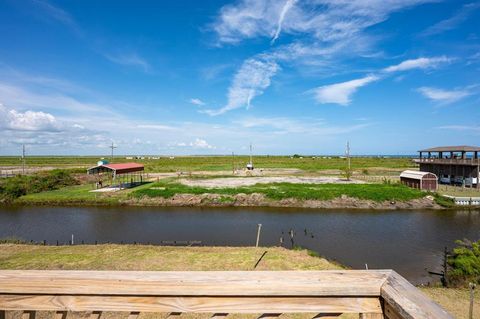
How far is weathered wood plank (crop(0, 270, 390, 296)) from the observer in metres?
1.86

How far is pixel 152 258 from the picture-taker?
15383 millimetres

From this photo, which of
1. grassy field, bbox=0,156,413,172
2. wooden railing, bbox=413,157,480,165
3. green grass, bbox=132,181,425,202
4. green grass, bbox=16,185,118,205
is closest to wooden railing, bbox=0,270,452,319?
green grass, bbox=132,181,425,202

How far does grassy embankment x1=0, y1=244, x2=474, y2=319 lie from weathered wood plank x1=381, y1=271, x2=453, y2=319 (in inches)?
510

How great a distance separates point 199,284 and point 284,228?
2425 centimetres

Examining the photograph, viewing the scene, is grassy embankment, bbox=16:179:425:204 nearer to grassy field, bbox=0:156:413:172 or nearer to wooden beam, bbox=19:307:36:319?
wooden beam, bbox=19:307:36:319

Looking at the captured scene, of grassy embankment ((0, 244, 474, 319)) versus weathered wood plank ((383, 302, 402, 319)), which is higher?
weathered wood plank ((383, 302, 402, 319))

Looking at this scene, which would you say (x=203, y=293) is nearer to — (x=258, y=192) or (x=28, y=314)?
(x=28, y=314)

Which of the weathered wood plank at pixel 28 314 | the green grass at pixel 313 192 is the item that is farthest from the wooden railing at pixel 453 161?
the weathered wood plank at pixel 28 314

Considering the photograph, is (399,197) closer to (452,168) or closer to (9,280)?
(452,168)

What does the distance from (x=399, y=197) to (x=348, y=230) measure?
48.3ft

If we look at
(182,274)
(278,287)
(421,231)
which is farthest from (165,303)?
(421,231)

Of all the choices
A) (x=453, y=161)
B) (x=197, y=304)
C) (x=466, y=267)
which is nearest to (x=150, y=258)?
(x=197, y=304)

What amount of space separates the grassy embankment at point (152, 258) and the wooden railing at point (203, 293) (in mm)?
12813

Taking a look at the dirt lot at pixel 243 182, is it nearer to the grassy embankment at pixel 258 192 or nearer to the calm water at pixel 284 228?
the grassy embankment at pixel 258 192
